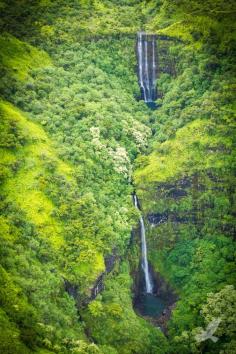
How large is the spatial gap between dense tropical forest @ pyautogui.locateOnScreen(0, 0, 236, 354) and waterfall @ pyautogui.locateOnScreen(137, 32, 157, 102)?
70 cm

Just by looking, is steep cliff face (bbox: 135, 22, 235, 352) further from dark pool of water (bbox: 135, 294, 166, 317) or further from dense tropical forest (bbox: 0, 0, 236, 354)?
dark pool of water (bbox: 135, 294, 166, 317)

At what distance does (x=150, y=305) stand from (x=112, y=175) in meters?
11.0

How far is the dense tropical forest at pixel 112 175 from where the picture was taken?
1412 inches

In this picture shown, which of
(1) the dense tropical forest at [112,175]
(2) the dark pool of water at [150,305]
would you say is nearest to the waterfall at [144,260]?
(1) the dense tropical forest at [112,175]

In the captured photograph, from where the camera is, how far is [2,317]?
101ft

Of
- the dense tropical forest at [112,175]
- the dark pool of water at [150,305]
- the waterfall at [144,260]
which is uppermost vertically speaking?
the dense tropical forest at [112,175]

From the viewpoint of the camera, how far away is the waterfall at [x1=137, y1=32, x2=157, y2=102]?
5328 cm

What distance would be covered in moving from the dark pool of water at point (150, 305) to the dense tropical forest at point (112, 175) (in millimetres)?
1053

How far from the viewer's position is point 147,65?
176ft

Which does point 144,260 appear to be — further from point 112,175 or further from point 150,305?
point 112,175

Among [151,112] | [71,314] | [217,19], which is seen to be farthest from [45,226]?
[217,19]

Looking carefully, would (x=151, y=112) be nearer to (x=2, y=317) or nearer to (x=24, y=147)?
(x=24, y=147)

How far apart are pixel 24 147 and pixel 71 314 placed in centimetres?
1326

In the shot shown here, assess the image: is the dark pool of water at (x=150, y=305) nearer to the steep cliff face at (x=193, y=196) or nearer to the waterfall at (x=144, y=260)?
the waterfall at (x=144, y=260)
